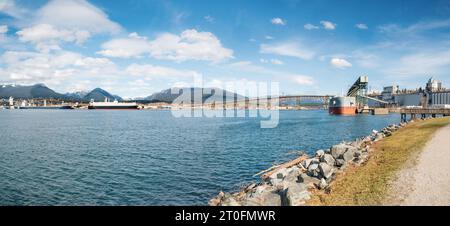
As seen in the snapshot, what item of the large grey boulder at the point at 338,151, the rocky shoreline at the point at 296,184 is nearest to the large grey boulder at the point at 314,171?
the rocky shoreline at the point at 296,184

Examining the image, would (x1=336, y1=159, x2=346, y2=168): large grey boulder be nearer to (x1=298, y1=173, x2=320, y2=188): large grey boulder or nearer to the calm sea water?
(x1=298, y1=173, x2=320, y2=188): large grey boulder

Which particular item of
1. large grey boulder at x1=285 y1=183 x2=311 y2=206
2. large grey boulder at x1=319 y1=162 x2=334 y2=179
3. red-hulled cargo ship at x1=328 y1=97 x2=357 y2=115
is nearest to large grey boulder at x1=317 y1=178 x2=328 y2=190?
large grey boulder at x1=285 y1=183 x2=311 y2=206

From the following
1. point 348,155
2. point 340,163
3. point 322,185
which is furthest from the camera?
point 348,155

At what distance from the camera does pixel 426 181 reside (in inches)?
638

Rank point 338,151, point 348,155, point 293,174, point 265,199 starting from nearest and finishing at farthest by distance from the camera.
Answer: point 265,199 → point 293,174 → point 348,155 → point 338,151

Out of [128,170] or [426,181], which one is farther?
[128,170]

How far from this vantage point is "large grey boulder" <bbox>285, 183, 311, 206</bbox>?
15148 mm

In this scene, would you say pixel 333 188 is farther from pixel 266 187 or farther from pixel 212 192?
pixel 212 192

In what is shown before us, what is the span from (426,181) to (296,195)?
21.5 ft

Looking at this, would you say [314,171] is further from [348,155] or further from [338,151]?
[338,151]

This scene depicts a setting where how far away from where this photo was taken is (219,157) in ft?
126

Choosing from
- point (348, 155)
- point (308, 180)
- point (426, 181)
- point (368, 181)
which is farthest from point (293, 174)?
point (426, 181)

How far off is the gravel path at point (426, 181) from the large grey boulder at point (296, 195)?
3.88 metres
